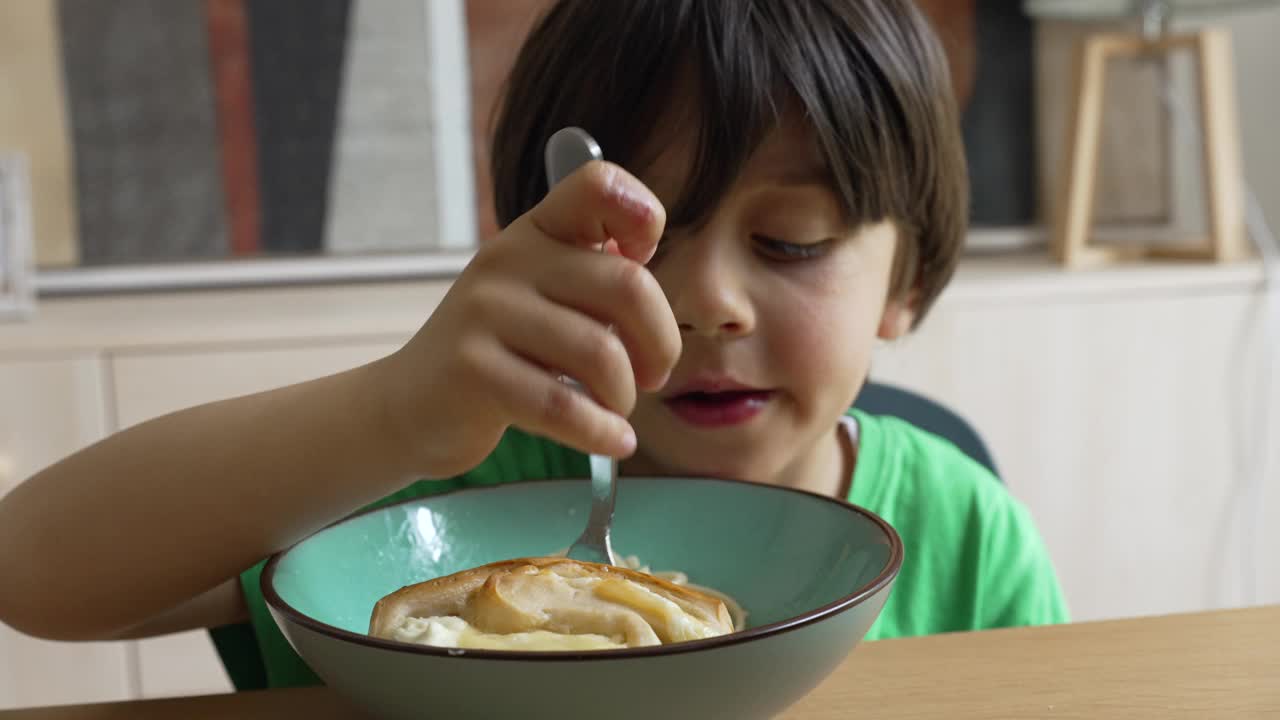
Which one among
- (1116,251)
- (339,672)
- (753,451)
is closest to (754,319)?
(753,451)

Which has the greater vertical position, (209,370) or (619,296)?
(619,296)

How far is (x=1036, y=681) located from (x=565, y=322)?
27cm

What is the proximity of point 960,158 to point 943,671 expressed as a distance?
0.57m

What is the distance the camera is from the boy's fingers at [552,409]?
1.50 feet

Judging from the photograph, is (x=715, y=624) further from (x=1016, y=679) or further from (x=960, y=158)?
(x=960, y=158)

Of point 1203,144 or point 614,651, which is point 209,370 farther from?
point 1203,144

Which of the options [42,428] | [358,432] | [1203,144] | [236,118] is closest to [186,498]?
[358,432]

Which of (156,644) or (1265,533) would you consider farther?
(1265,533)

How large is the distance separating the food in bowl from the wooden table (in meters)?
0.08

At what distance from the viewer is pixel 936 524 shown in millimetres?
951

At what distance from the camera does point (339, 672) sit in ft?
1.33

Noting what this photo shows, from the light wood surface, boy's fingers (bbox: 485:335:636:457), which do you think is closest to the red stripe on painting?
the light wood surface

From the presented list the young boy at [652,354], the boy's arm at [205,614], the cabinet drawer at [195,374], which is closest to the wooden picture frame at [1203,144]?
the young boy at [652,354]

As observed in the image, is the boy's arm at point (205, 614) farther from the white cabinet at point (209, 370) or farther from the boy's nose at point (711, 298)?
the white cabinet at point (209, 370)
